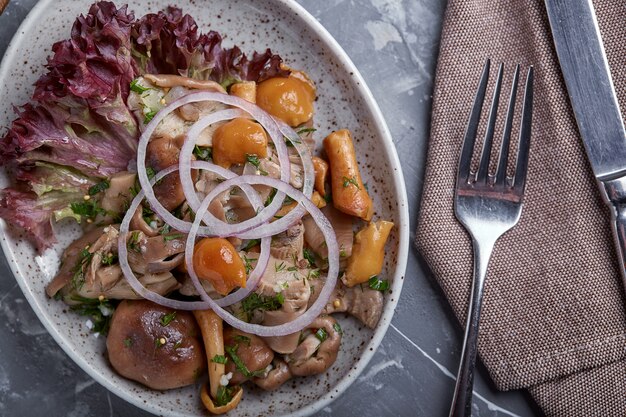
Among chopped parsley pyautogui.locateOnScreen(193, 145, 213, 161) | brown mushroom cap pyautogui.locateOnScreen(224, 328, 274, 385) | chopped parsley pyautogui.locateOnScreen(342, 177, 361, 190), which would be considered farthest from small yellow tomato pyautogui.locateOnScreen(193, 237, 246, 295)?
chopped parsley pyautogui.locateOnScreen(342, 177, 361, 190)

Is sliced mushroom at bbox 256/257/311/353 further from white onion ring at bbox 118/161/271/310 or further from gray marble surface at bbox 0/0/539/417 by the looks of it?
gray marble surface at bbox 0/0/539/417

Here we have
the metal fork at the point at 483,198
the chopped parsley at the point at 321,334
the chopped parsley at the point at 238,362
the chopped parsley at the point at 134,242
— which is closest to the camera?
the chopped parsley at the point at 134,242

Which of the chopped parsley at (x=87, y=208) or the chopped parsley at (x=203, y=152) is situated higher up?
the chopped parsley at (x=203, y=152)

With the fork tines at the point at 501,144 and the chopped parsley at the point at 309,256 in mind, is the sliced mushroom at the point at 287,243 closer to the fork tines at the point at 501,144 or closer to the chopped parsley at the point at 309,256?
the chopped parsley at the point at 309,256

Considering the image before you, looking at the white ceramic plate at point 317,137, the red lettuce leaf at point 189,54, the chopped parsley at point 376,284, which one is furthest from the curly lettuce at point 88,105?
the chopped parsley at point 376,284

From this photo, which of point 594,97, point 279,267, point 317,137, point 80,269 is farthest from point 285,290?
point 594,97

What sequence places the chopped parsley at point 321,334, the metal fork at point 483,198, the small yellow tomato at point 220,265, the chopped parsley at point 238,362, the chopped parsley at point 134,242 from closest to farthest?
the small yellow tomato at point 220,265
the chopped parsley at point 134,242
the chopped parsley at point 238,362
the chopped parsley at point 321,334
the metal fork at point 483,198
